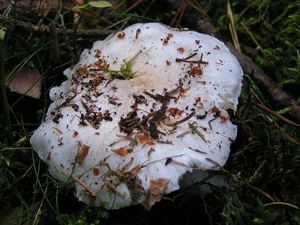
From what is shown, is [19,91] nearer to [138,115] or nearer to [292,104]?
[138,115]

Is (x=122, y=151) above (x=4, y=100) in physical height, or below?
above

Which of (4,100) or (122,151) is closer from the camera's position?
(122,151)

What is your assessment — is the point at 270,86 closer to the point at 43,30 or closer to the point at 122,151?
the point at 122,151

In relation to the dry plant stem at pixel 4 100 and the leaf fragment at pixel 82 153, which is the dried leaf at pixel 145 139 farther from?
the dry plant stem at pixel 4 100

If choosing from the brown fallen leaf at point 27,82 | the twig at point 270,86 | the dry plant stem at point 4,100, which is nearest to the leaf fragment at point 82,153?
the dry plant stem at point 4,100

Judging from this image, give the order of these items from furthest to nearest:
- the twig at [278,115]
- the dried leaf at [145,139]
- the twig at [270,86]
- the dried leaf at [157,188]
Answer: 1. the twig at [270,86]
2. the twig at [278,115]
3. the dried leaf at [145,139]
4. the dried leaf at [157,188]

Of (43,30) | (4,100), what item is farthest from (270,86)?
(4,100)

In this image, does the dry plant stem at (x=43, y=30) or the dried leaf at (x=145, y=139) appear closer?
the dried leaf at (x=145, y=139)

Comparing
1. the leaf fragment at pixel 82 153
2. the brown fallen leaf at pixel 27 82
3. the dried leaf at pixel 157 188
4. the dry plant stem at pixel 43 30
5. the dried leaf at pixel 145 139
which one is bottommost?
the brown fallen leaf at pixel 27 82

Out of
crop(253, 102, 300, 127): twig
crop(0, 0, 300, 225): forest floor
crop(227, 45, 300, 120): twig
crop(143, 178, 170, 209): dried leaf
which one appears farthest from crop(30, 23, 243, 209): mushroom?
crop(227, 45, 300, 120): twig
